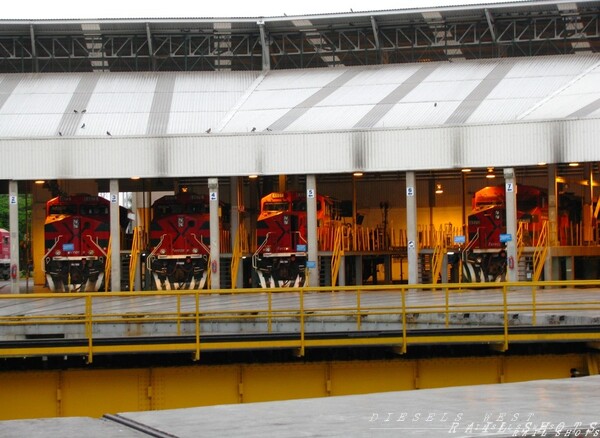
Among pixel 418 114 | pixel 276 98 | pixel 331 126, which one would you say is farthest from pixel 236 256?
pixel 418 114

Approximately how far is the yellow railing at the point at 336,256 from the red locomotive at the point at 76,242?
9868 mm

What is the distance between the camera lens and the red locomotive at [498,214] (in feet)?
146

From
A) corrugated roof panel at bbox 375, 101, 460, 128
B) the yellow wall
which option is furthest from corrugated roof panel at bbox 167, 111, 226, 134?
the yellow wall

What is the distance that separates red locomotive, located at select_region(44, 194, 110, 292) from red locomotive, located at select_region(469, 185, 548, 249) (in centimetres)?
1565

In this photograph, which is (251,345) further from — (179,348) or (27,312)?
(27,312)

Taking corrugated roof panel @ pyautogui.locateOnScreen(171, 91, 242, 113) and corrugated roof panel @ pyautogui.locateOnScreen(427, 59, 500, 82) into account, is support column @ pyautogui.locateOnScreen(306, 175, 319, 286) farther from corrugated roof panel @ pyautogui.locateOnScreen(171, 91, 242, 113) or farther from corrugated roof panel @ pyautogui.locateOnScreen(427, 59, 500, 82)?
corrugated roof panel @ pyautogui.locateOnScreen(427, 59, 500, 82)

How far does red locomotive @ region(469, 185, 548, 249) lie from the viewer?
44.5m

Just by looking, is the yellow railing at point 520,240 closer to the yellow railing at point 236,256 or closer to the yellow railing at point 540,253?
the yellow railing at point 540,253

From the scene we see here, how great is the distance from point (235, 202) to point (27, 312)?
53.5 feet

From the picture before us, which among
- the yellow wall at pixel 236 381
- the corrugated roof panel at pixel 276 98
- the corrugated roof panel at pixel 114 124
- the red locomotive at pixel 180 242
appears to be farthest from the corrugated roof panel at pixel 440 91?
the yellow wall at pixel 236 381

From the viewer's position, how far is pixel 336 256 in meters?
44.2

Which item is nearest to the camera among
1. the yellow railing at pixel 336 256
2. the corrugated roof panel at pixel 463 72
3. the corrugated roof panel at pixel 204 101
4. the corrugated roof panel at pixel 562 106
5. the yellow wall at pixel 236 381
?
the yellow wall at pixel 236 381

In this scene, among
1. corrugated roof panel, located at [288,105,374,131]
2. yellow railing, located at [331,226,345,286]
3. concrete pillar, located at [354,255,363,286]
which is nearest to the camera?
corrugated roof panel, located at [288,105,374,131]

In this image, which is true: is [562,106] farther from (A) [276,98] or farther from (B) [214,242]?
(B) [214,242]
